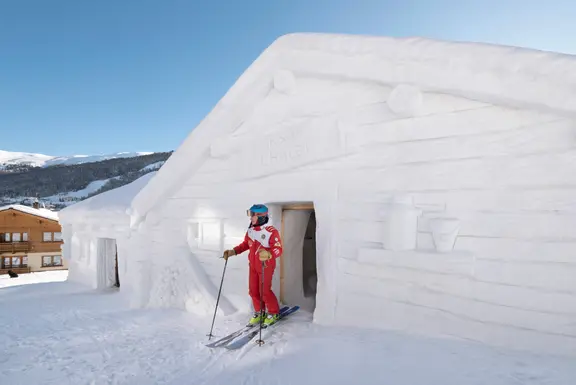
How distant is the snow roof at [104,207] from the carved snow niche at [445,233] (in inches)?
259

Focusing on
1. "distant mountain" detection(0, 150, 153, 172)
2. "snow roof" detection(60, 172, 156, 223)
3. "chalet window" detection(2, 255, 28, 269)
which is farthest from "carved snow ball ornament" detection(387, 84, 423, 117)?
"distant mountain" detection(0, 150, 153, 172)

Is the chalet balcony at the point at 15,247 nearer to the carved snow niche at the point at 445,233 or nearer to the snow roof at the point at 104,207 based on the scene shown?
the snow roof at the point at 104,207

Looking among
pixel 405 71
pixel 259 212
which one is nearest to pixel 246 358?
pixel 259 212

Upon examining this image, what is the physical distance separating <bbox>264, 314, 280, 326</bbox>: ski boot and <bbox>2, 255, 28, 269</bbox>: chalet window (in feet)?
97.5

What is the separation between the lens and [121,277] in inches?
298

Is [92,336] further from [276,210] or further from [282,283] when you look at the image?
[276,210]

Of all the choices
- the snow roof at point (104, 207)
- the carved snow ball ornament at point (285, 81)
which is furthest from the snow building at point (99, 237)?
the carved snow ball ornament at point (285, 81)

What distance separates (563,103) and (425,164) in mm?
1262

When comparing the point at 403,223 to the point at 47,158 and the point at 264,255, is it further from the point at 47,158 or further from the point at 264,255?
the point at 47,158

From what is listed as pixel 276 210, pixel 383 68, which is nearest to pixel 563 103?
pixel 383 68

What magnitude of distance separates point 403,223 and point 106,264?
8014 millimetres

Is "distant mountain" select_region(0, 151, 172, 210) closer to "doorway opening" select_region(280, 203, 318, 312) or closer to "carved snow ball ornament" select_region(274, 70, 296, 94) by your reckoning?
"doorway opening" select_region(280, 203, 318, 312)

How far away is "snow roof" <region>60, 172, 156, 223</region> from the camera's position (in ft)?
26.8

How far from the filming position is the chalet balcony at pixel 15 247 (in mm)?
25844
